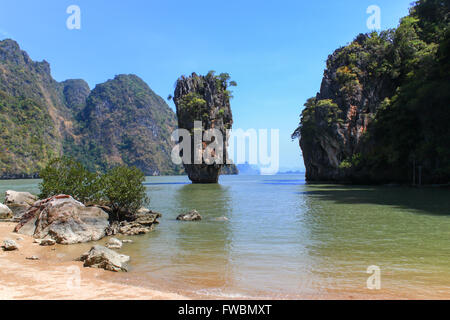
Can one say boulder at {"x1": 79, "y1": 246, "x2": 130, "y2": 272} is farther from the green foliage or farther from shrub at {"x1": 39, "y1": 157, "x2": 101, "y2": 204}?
shrub at {"x1": 39, "y1": 157, "x2": 101, "y2": 204}

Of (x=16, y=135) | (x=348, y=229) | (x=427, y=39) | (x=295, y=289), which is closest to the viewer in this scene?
(x=295, y=289)

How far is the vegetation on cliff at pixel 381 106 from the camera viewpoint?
121 feet

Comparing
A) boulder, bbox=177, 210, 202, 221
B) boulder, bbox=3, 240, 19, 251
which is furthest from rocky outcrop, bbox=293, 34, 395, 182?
boulder, bbox=3, 240, 19, 251

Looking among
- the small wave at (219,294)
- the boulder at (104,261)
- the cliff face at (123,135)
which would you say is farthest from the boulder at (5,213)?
the cliff face at (123,135)

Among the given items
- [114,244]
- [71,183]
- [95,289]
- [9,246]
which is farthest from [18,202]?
[95,289]

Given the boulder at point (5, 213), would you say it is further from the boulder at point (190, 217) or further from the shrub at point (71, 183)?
the boulder at point (190, 217)

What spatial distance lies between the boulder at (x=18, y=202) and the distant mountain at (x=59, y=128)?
293ft

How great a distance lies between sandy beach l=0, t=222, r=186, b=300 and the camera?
15.8ft

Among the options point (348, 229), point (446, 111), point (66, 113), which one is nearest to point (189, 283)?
point (348, 229)

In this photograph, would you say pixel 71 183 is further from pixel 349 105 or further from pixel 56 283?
pixel 349 105
